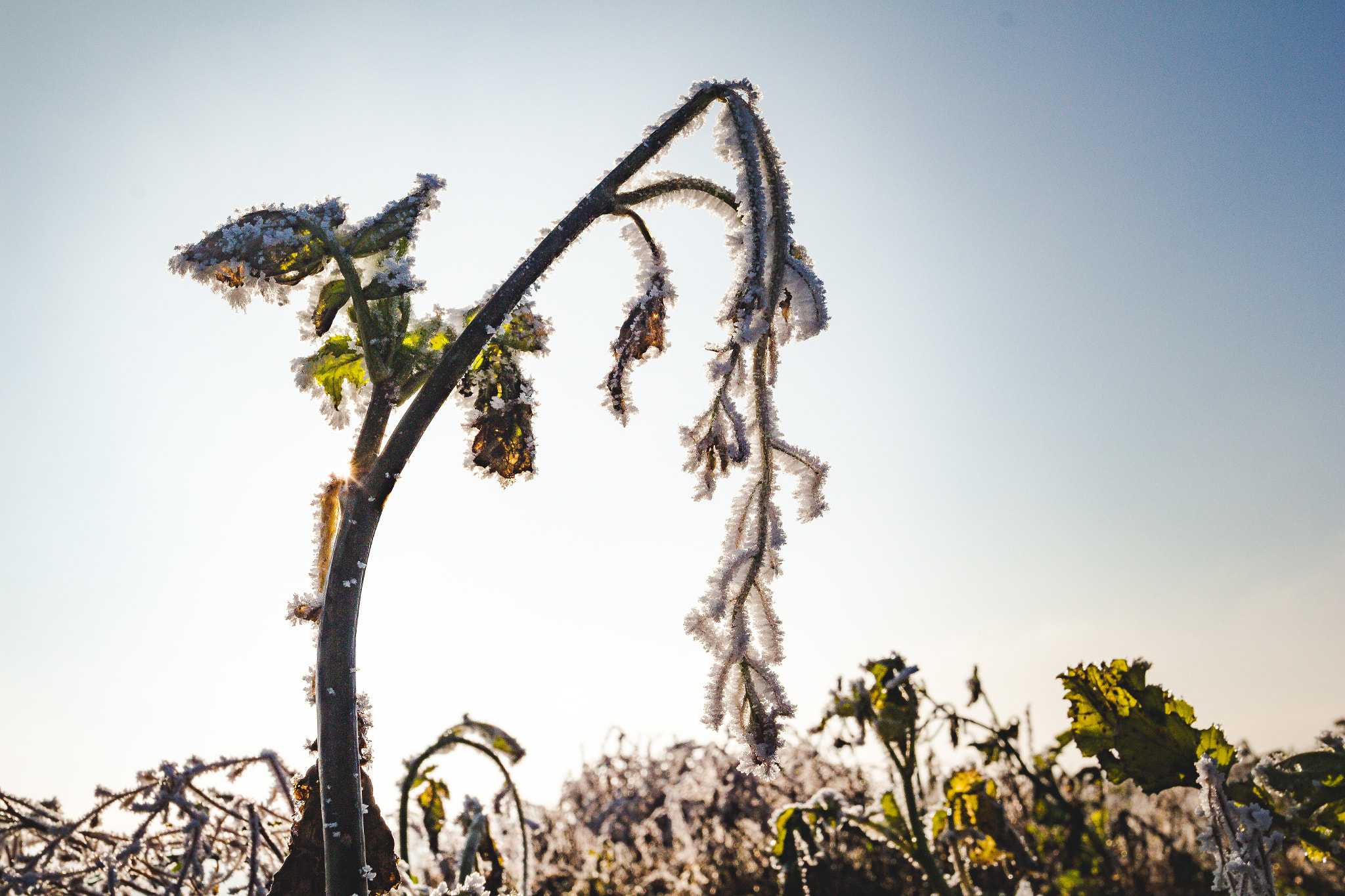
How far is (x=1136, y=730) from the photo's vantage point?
5.01 feet

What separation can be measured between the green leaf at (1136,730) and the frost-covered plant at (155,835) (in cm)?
166

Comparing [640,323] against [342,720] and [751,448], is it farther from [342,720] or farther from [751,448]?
[342,720]

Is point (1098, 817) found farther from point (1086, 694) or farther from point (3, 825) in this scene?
point (3, 825)

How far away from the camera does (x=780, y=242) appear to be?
3.42 ft

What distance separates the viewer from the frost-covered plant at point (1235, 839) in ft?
3.97

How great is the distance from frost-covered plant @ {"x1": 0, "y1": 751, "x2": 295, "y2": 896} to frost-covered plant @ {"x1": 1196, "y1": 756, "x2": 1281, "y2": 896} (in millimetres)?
1673

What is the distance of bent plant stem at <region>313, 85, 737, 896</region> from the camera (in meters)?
0.92

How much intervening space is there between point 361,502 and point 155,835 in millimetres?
1275

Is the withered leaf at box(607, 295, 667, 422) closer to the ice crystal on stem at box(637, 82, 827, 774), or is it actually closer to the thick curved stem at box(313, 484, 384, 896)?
the ice crystal on stem at box(637, 82, 827, 774)

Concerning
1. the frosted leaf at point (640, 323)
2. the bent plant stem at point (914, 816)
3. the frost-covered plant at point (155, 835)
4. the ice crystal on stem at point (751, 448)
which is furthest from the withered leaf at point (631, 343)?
the bent plant stem at point (914, 816)

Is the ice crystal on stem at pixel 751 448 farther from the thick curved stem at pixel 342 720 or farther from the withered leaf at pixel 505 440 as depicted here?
the thick curved stem at pixel 342 720

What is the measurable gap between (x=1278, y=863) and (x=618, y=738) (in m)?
5.03

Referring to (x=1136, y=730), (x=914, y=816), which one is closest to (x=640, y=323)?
(x=1136, y=730)

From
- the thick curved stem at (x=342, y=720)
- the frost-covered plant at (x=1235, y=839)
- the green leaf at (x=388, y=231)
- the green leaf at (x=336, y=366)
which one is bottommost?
the frost-covered plant at (x=1235, y=839)
